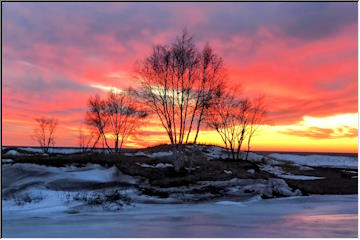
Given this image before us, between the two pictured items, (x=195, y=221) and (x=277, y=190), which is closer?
(x=195, y=221)

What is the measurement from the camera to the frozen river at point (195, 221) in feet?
33.1

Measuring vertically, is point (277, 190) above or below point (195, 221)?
below

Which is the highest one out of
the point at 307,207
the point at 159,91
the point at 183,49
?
the point at 183,49

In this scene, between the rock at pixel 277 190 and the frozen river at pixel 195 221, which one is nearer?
the frozen river at pixel 195 221

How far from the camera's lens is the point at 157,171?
77.7 ft

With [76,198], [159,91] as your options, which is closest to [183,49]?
[159,91]

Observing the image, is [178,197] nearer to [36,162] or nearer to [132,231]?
[132,231]

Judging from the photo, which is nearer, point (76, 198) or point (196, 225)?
point (196, 225)

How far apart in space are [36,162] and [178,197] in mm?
9917

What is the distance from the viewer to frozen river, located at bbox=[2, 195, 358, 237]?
33.1ft

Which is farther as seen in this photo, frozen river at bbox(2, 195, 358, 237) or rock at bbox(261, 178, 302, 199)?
rock at bbox(261, 178, 302, 199)

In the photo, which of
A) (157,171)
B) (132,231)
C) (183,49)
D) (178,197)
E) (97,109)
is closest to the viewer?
(132,231)

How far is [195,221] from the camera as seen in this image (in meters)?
11.8

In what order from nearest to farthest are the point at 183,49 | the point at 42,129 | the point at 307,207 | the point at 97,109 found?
1. the point at 307,207
2. the point at 183,49
3. the point at 97,109
4. the point at 42,129
